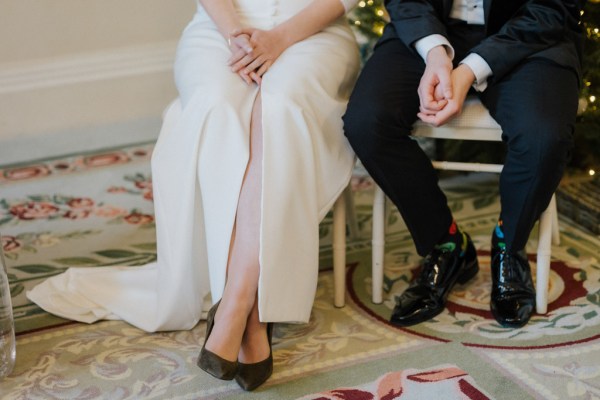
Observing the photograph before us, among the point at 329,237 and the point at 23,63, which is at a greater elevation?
the point at 23,63

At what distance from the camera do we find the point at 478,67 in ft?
5.75

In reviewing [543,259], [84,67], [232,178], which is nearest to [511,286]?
[543,259]

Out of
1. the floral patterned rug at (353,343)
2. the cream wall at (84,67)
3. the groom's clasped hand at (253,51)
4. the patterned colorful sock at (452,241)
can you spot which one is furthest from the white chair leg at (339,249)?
the cream wall at (84,67)

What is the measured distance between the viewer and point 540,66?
176 centimetres

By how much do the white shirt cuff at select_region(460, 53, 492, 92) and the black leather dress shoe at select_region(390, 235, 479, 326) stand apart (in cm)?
40

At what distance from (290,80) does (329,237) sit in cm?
68

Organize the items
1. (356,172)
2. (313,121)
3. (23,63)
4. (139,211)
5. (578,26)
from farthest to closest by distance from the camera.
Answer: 1. (23,63)
2. (356,172)
3. (139,211)
4. (578,26)
5. (313,121)

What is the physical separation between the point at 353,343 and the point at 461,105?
1.79ft

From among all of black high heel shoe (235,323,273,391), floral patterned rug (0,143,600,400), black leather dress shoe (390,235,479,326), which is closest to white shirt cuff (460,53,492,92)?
black leather dress shoe (390,235,479,326)

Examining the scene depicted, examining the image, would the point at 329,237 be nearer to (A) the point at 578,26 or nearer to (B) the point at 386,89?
(B) the point at 386,89

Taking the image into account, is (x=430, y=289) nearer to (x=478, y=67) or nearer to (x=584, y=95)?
(x=478, y=67)

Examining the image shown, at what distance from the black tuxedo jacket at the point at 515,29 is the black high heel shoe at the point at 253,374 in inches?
30.0

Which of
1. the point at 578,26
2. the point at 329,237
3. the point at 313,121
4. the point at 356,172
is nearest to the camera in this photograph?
the point at 313,121

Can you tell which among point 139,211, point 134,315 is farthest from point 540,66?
point 139,211
